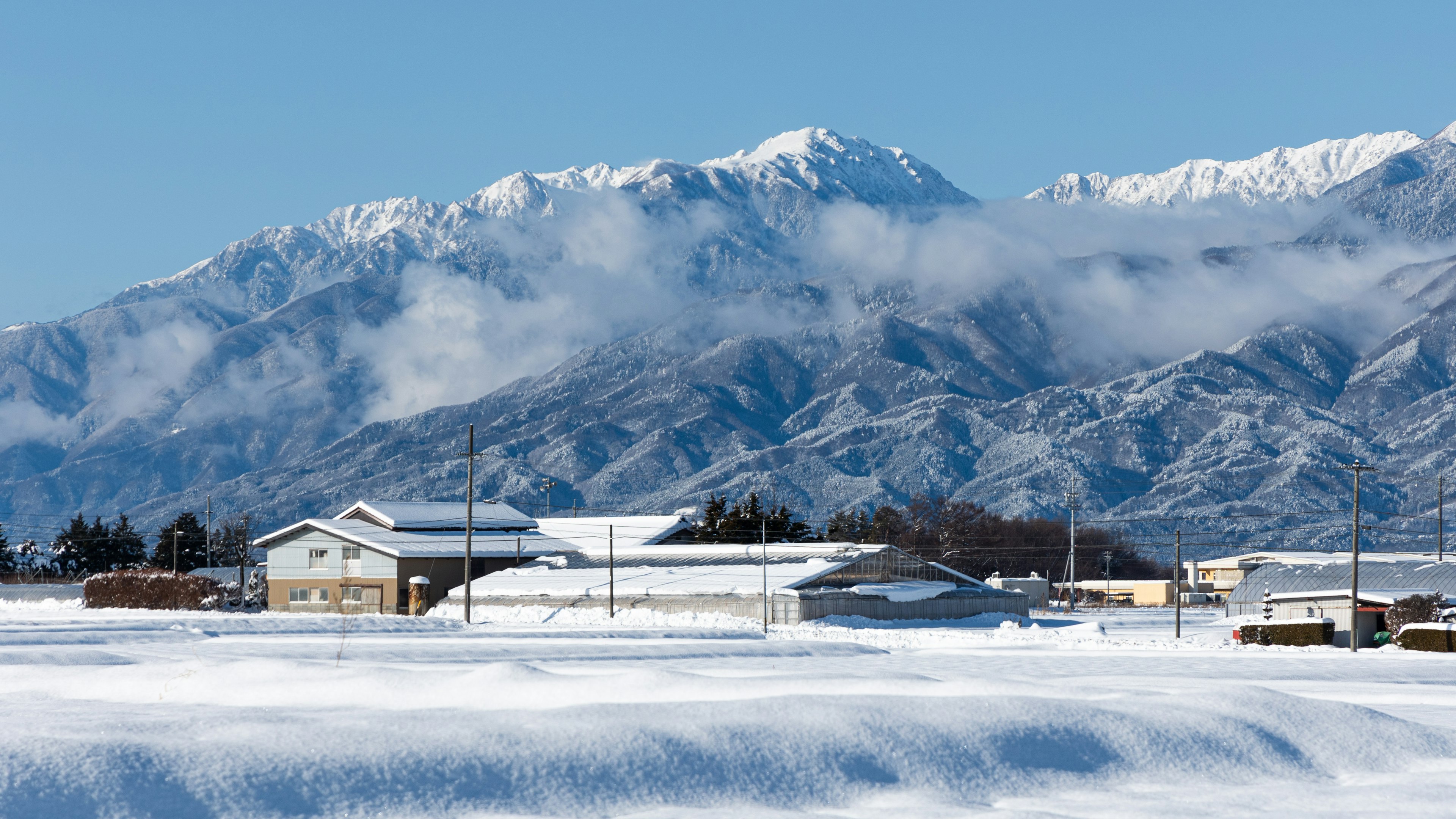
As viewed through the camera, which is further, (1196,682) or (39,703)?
(1196,682)

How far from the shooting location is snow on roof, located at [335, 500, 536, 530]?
97.8 metres

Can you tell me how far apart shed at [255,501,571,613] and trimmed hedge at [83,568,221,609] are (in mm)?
4634

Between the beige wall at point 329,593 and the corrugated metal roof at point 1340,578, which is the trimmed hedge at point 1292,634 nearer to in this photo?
the corrugated metal roof at point 1340,578

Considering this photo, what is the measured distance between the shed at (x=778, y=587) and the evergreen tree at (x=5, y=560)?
234 ft

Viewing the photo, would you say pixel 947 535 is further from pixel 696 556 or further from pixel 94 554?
pixel 94 554

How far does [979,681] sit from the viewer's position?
22.8m

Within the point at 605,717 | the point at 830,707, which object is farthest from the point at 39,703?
the point at 830,707

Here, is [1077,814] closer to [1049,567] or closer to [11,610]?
[11,610]

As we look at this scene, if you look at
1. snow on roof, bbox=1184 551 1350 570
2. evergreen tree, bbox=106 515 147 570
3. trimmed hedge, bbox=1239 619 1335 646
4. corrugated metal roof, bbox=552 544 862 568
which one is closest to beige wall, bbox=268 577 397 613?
corrugated metal roof, bbox=552 544 862 568

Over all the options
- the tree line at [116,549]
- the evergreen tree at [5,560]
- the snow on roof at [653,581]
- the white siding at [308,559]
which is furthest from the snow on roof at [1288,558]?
the evergreen tree at [5,560]

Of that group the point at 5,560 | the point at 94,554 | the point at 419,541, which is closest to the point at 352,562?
the point at 419,541

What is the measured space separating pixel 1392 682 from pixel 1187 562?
140 meters

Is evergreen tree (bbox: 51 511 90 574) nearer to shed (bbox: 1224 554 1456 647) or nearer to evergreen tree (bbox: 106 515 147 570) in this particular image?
evergreen tree (bbox: 106 515 147 570)

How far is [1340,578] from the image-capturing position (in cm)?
9481
